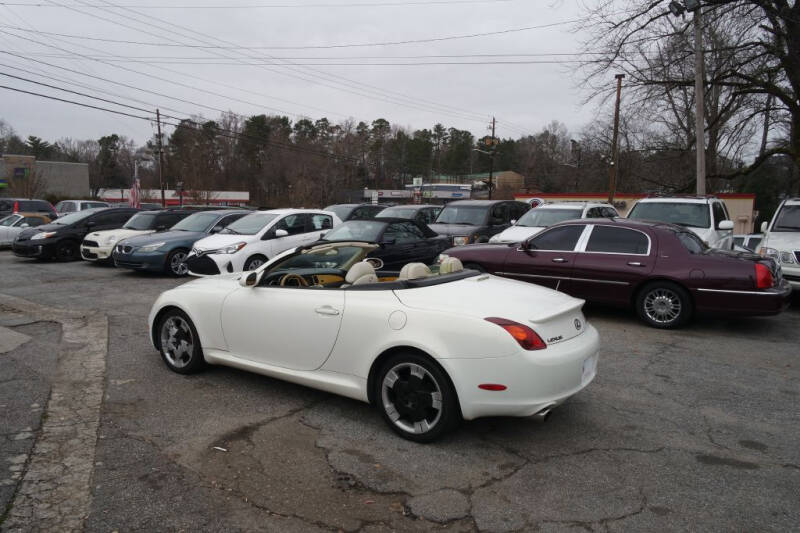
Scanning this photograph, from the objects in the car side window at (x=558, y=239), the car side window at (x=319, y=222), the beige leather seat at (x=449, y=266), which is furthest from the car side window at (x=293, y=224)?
the beige leather seat at (x=449, y=266)

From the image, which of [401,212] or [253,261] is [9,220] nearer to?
[253,261]

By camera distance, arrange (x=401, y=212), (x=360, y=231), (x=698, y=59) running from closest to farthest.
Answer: (x=360, y=231) < (x=698, y=59) < (x=401, y=212)

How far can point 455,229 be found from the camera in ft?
44.4

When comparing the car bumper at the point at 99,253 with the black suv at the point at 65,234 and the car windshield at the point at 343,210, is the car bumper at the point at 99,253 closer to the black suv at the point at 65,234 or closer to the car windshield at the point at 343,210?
the black suv at the point at 65,234

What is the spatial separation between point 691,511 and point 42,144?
108 meters

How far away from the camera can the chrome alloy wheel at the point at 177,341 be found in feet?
16.7

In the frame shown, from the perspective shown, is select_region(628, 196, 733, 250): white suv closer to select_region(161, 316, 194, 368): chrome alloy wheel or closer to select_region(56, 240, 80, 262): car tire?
select_region(161, 316, 194, 368): chrome alloy wheel

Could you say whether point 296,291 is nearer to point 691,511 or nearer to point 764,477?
point 691,511

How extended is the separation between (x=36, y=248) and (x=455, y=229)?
37.4 feet

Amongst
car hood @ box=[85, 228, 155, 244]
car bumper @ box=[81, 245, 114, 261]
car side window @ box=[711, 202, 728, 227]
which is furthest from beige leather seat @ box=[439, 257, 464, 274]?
car bumper @ box=[81, 245, 114, 261]

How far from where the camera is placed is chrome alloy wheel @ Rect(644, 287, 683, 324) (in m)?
7.14

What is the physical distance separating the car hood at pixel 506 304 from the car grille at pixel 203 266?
768 centimetres

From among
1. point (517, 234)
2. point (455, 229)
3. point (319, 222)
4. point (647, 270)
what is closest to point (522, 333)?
point (647, 270)

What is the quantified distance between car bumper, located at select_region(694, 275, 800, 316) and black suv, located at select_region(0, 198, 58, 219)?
22.0m
